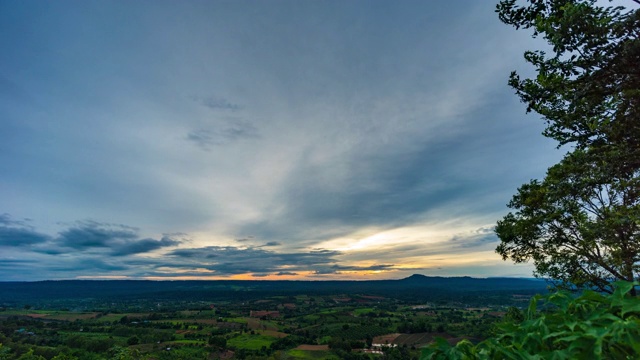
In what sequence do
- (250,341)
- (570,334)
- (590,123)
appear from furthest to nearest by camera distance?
(250,341)
(590,123)
(570,334)

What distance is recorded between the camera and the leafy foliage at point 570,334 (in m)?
1.46

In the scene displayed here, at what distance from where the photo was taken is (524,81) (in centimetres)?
943

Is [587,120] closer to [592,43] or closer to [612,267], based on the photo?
[592,43]

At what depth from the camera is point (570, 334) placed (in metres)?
1.59

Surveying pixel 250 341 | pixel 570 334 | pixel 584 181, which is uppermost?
pixel 584 181

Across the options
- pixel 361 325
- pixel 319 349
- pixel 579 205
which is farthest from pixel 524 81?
pixel 361 325

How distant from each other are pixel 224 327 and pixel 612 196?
124895mm

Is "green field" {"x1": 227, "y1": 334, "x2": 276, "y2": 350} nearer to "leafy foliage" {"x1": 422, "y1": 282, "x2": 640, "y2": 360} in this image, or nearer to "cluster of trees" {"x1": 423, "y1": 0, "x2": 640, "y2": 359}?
"cluster of trees" {"x1": 423, "y1": 0, "x2": 640, "y2": 359}

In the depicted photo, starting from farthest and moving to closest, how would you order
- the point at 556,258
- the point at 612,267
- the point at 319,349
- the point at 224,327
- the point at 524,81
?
1. the point at 224,327
2. the point at 319,349
3. the point at 556,258
4. the point at 612,267
5. the point at 524,81

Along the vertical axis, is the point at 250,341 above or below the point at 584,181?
below

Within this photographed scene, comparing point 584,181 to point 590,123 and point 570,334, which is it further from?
point 570,334

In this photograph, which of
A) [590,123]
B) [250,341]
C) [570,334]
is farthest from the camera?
[250,341]

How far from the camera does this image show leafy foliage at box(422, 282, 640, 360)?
1.46 m

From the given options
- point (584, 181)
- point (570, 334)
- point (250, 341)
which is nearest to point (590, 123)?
point (584, 181)
